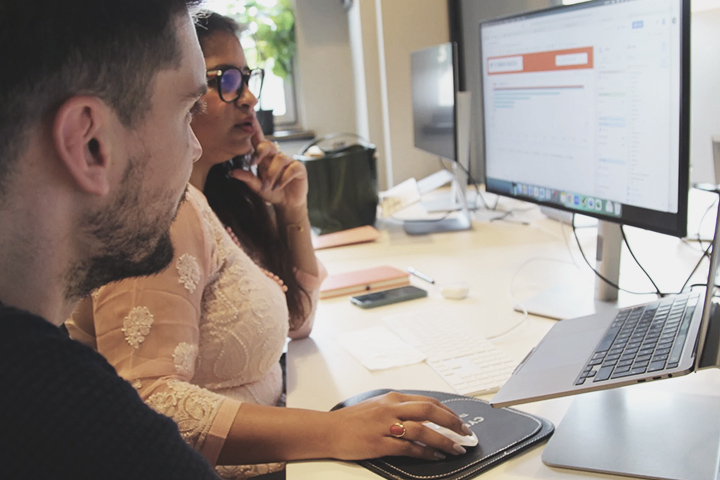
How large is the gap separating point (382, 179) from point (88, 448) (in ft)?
9.58

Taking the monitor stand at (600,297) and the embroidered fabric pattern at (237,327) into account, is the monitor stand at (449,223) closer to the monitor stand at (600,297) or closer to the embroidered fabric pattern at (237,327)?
the monitor stand at (600,297)

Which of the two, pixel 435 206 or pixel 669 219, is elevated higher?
pixel 669 219

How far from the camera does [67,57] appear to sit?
57 cm

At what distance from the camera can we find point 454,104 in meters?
2.07

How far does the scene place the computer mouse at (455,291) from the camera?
1.43 meters

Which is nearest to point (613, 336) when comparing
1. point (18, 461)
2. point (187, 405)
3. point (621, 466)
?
point (621, 466)

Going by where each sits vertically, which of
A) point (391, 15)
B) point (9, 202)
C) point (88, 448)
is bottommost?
point (88, 448)

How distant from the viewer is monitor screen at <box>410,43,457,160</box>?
6.89 ft

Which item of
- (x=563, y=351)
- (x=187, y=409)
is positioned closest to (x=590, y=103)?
(x=563, y=351)

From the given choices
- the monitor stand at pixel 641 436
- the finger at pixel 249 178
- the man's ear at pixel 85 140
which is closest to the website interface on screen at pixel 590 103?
the monitor stand at pixel 641 436

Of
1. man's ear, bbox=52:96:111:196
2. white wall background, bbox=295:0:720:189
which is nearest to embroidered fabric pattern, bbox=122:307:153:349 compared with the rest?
man's ear, bbox=52:96:111:196

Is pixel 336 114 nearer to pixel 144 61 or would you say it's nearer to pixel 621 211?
pixel 621 211

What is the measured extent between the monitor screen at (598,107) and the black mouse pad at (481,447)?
16.2 inches

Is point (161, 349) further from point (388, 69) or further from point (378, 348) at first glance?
point (388, 69)
